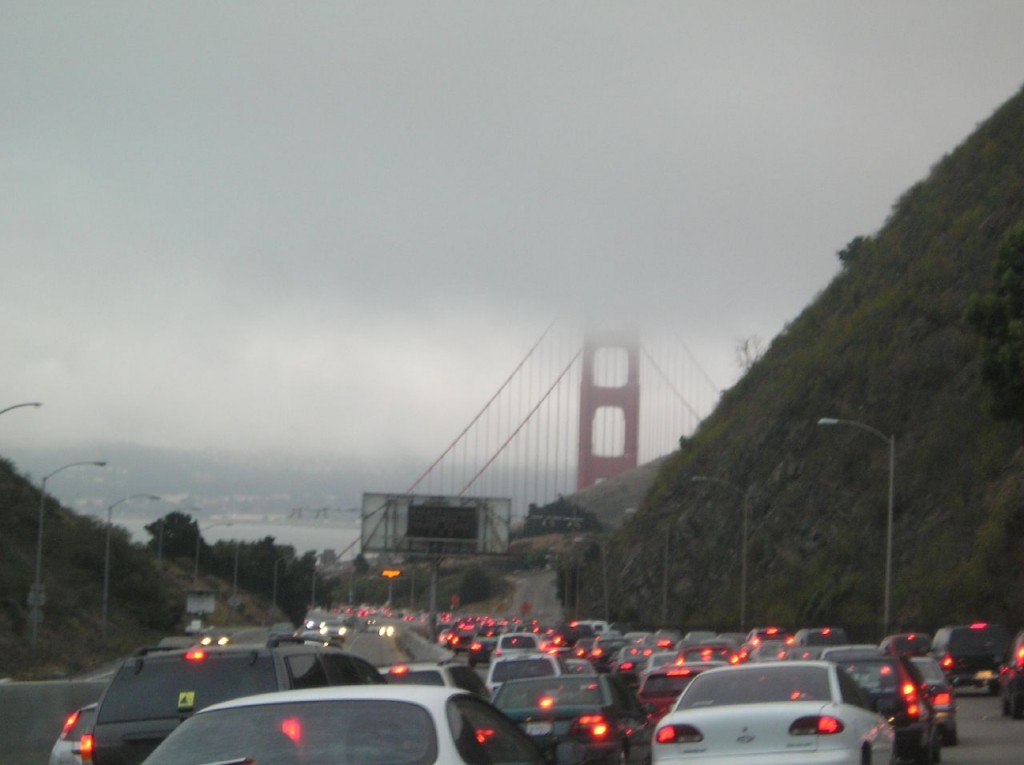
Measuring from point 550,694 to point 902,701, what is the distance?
4.09 metres

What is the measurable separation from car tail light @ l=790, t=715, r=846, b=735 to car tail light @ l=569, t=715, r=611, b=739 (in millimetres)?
4770

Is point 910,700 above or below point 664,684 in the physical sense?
above

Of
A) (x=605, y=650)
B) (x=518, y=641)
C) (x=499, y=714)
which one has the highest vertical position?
(x=499, y=714)

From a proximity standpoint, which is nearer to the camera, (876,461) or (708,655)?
(708,655)

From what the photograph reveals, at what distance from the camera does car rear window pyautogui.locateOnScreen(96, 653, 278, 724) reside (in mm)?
11352

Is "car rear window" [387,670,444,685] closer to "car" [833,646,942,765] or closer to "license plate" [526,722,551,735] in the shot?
"license plate" [526,722,551,735]

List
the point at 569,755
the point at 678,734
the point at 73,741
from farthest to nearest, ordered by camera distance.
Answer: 1. the point at 73,741
2. the point at 678,734
3. the point at 569,755

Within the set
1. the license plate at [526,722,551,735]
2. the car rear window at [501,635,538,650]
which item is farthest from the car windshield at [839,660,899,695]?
the car rear window at [501,635,538,650]

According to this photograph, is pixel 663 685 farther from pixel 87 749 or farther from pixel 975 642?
pixel 975 642

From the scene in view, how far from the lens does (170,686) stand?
11.5 meters

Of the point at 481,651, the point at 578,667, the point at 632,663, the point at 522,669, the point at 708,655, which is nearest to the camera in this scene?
the point at 522,669

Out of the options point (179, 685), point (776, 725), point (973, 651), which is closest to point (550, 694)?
point (776, 725)

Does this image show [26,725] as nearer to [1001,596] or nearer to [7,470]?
[1001,596]

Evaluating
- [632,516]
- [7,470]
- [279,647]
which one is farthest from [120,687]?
[632,516]
